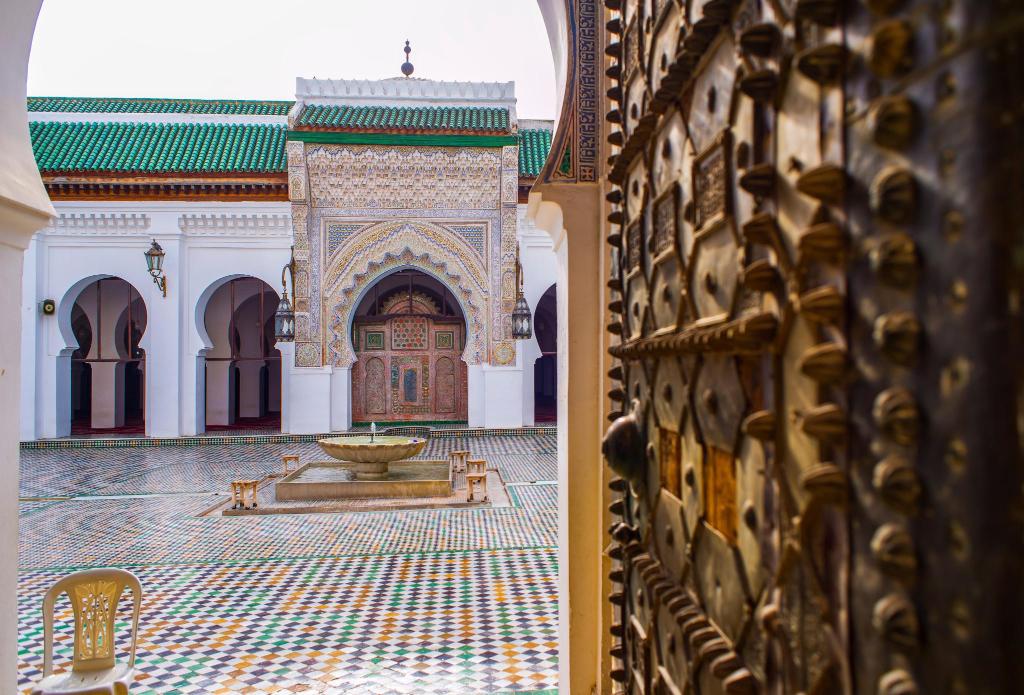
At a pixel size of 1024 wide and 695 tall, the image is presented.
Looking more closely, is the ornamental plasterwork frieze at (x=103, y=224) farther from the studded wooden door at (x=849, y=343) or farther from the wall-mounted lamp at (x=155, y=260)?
the studded wooden door at (x=849, y=343)

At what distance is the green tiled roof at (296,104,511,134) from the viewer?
8945mm

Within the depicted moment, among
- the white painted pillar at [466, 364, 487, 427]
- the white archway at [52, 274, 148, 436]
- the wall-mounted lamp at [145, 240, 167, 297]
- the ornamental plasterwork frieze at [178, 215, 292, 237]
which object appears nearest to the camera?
the wall-mounted lamp at [145, 240, 167, 297]

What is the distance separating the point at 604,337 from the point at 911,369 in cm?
110

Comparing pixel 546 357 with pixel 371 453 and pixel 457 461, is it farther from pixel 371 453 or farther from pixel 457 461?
pixel 371 453

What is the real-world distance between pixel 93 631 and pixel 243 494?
3.30 m

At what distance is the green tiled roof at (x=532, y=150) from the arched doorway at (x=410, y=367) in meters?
2.09

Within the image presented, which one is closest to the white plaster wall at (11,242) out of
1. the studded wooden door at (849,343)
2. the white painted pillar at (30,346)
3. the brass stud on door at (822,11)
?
the studded wooden door at (849,343)

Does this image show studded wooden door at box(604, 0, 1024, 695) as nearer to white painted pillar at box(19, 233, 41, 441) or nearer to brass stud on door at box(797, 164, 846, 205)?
brass stud on door at box(797, 164, 846, 205)

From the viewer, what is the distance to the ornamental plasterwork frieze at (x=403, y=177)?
8.98 meters

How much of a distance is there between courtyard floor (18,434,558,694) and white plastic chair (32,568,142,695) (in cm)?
52

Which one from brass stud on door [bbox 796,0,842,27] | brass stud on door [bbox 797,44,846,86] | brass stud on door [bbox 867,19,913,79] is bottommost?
brass stud on door [bbox 867,19,913,79]

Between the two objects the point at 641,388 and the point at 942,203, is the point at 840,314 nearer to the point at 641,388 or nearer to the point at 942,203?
the point at 942,203

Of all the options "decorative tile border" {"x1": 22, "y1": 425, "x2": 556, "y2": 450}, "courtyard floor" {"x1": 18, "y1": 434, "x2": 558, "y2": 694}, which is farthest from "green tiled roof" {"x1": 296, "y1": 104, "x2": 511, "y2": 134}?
"courtyard floor" {"x1": 18, "y1": 434, "x2": 558, "y2": 694}

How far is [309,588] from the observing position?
338 centimetres
